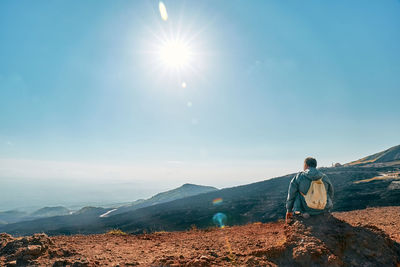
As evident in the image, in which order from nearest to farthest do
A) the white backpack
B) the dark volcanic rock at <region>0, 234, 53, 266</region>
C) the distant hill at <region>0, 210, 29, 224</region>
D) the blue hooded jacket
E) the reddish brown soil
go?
the dark volcanic rock at <region>0, 234, 53, 266</region>, the white backpack, the blue hooded jacket, the reddish brown soil, the distant hill at <region>0, 210, 29, 224</region>

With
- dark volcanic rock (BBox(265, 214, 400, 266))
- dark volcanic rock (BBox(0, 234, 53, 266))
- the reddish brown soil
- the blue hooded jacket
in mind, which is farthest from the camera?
the reddish brown soil

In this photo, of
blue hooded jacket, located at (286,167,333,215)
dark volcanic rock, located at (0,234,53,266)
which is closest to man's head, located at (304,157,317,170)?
blue hooded jacket, located at (286,167,333,215)

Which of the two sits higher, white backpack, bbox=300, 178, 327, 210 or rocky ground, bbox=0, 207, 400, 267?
white backpack, bbox=300, 178, 327, 210

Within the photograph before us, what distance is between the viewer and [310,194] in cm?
443

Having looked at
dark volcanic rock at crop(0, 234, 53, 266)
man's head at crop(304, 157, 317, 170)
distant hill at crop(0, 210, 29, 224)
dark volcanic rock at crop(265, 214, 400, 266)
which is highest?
man's head at crop(304, 157, 317, 170)

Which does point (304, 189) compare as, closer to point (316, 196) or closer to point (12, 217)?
point (316, 196)

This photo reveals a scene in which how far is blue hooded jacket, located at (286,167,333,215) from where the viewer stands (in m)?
4.51

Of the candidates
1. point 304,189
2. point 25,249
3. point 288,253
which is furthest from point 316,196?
point 25,249

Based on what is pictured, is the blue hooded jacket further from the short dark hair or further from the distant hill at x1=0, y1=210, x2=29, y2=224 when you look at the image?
the distant hill at x1=0, y1=210, x2=29, y2=224

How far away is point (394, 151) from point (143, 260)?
72.5 meters

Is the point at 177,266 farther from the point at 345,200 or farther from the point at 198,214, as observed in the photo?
the point at 198,214

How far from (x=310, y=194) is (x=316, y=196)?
0.12 m

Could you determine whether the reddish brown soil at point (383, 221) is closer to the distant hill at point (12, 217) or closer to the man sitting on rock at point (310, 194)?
the man sitting on rock at point (310, 194)

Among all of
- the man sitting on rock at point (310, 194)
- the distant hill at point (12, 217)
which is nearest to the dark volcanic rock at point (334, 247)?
the man sitting on rock at point (310, 194)
